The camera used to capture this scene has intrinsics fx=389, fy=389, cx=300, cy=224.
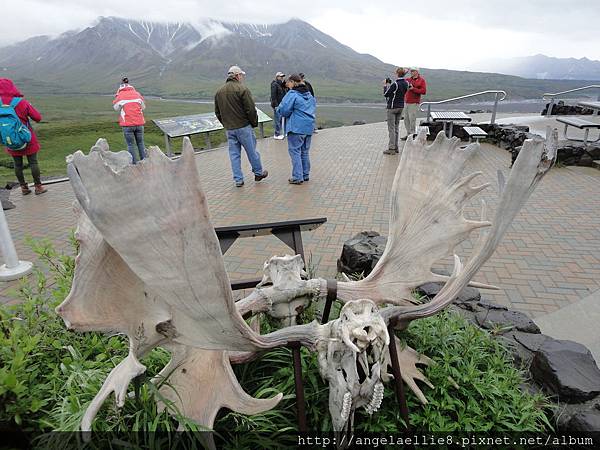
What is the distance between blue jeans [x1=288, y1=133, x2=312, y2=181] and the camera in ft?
26.4

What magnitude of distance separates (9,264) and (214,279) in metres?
4.67

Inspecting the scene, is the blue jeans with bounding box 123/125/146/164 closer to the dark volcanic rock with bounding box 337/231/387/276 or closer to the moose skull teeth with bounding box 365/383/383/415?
the dark volcanic rock with bounding box 337/231/387/276

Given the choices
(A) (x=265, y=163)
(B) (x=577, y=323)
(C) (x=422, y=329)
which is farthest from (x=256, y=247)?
(A) (x=265, y=163)

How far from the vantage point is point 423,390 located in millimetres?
2609

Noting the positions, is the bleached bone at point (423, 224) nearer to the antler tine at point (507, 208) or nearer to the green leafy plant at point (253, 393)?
the antler tine at point (507, 208)

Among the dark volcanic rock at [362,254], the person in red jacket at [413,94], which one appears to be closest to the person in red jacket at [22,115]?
the dark volcanic rock at [362,254]

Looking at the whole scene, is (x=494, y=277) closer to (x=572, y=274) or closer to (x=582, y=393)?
(x=572, y=274)

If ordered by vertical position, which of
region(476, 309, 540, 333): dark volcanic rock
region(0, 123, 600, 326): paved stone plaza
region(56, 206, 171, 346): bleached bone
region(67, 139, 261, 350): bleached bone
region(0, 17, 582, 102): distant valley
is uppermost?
region(0, 17, 582, 102): distant valley

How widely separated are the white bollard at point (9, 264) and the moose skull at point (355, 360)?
4648mm

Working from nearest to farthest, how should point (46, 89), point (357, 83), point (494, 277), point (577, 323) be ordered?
1. point (577, 323)
2. point (494, 277)
3. point (46, 89)
4. point (357, 83)

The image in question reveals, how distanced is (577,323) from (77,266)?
14.2 ft

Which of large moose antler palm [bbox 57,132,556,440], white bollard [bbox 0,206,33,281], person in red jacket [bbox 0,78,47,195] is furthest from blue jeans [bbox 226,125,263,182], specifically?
large moose antler palm [bbox 57,132,556,440]

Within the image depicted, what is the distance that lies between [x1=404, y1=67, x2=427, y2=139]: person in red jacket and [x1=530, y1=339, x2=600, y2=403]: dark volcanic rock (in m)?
8.66

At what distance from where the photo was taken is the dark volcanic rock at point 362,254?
14.3 ft
